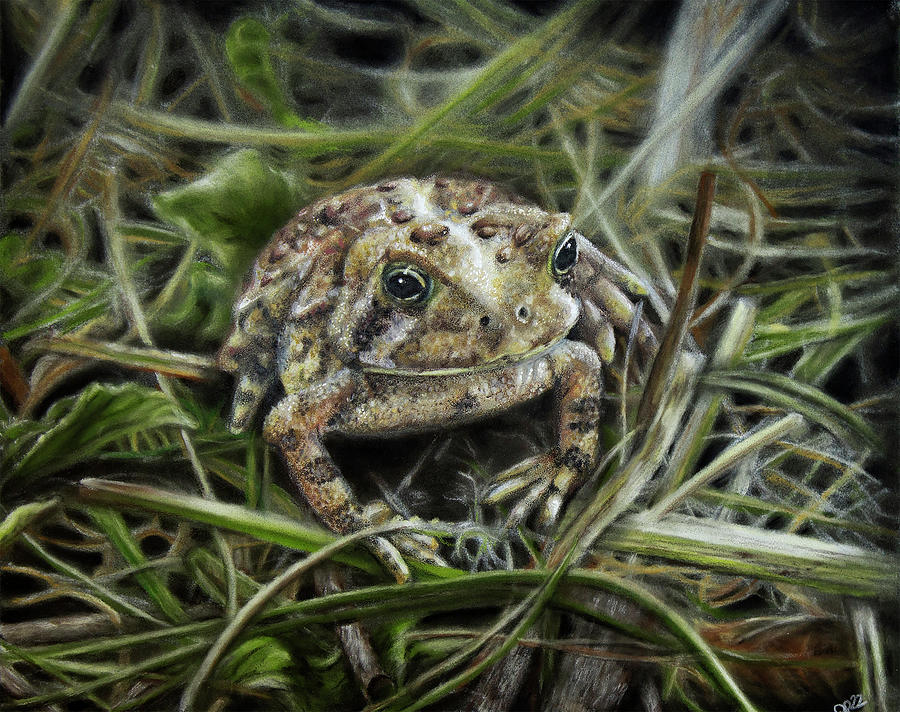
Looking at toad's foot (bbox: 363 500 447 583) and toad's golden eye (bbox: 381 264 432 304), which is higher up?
toad's golden eye (bbox: 381 264 432 304)

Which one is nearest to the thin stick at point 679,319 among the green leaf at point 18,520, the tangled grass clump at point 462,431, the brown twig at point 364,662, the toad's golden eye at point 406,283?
the tangled grass clump at point 462,431

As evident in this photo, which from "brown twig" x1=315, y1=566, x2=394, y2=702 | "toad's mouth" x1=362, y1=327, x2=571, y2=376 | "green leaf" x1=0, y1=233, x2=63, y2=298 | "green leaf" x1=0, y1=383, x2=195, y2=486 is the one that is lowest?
"brown twig" x1=315, y1=566, x2=394, y2=702

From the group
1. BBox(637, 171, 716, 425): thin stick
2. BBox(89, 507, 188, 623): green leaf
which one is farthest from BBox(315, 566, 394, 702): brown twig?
BBox(637, 171, 716, 425): thin stick

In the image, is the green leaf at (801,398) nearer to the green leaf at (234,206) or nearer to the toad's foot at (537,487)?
the toad's foot at (537,487)

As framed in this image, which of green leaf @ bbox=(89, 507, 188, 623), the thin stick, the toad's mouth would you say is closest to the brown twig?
green leaf @ bbox=(89, 507, 188, 623)

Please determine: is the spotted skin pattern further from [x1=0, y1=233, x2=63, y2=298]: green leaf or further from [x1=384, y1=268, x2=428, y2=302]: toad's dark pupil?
[x1=0, y1=233, x2=63, y2=298]: green leaf

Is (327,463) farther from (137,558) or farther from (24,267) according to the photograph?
(24,267)

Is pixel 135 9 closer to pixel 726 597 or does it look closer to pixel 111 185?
pixel 111 185

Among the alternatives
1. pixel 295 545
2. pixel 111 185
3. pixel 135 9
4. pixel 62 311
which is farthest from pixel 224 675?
pixel 135 9
